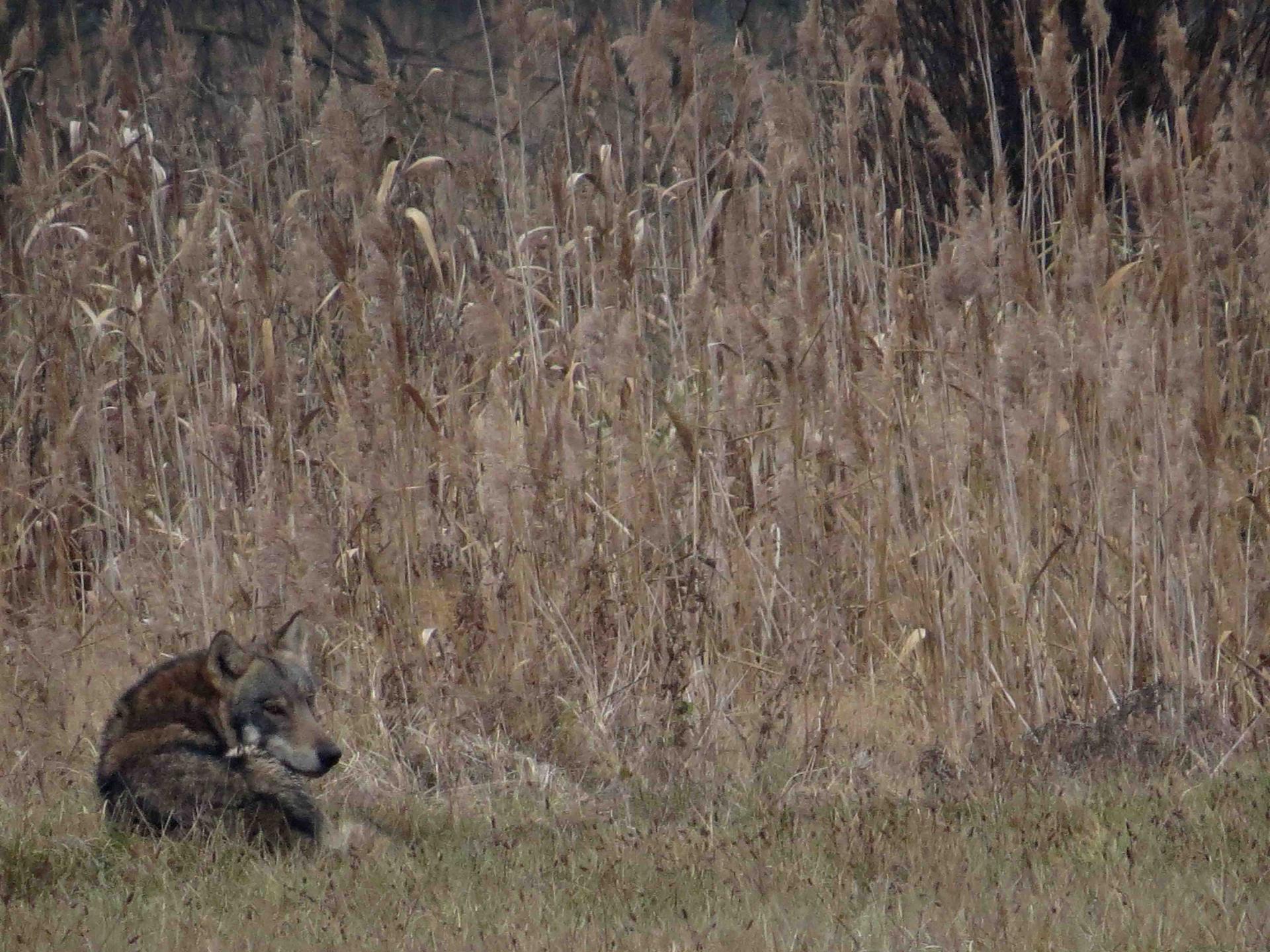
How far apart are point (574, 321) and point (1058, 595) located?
2.65m

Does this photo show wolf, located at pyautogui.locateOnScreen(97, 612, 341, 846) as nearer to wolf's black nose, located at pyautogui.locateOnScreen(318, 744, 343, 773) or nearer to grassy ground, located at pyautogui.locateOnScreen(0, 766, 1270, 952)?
wolf's black nose, located at pyautogui.locateOnScreen(318, 744, 343, 773)

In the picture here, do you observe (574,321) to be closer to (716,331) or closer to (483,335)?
(716,331)

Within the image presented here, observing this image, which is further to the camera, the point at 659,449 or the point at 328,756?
the point at 659,449

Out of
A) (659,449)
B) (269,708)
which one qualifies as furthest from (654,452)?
(269,708)

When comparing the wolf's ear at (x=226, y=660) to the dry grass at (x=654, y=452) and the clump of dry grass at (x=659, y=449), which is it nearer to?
the dry grass at (x=654, y=452)

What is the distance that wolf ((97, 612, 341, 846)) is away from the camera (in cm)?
442

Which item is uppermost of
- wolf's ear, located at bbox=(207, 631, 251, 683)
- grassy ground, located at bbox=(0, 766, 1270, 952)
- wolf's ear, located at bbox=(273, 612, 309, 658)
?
wolf's ear, located at bbox=(207, 631, 251, 683)

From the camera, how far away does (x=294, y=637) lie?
16.4 ft

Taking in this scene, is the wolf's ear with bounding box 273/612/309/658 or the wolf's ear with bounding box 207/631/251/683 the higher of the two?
the wolf's ear with bounding box 207/631/251/683

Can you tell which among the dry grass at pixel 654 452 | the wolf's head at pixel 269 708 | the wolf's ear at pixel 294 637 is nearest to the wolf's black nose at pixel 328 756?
the wolf's head at pixel 269 708

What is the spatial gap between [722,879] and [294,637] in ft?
5.45

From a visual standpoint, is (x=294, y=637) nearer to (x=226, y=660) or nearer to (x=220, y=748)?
(x=226, y=660)

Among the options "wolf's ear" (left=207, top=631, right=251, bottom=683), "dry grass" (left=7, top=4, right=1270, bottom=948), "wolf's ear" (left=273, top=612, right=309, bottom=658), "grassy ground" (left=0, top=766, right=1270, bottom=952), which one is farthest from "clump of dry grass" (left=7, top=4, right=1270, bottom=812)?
"wolf's ear" (left=207, top=631, right=251, bottom=683)

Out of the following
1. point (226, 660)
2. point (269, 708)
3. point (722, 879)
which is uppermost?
point (226, 660)
